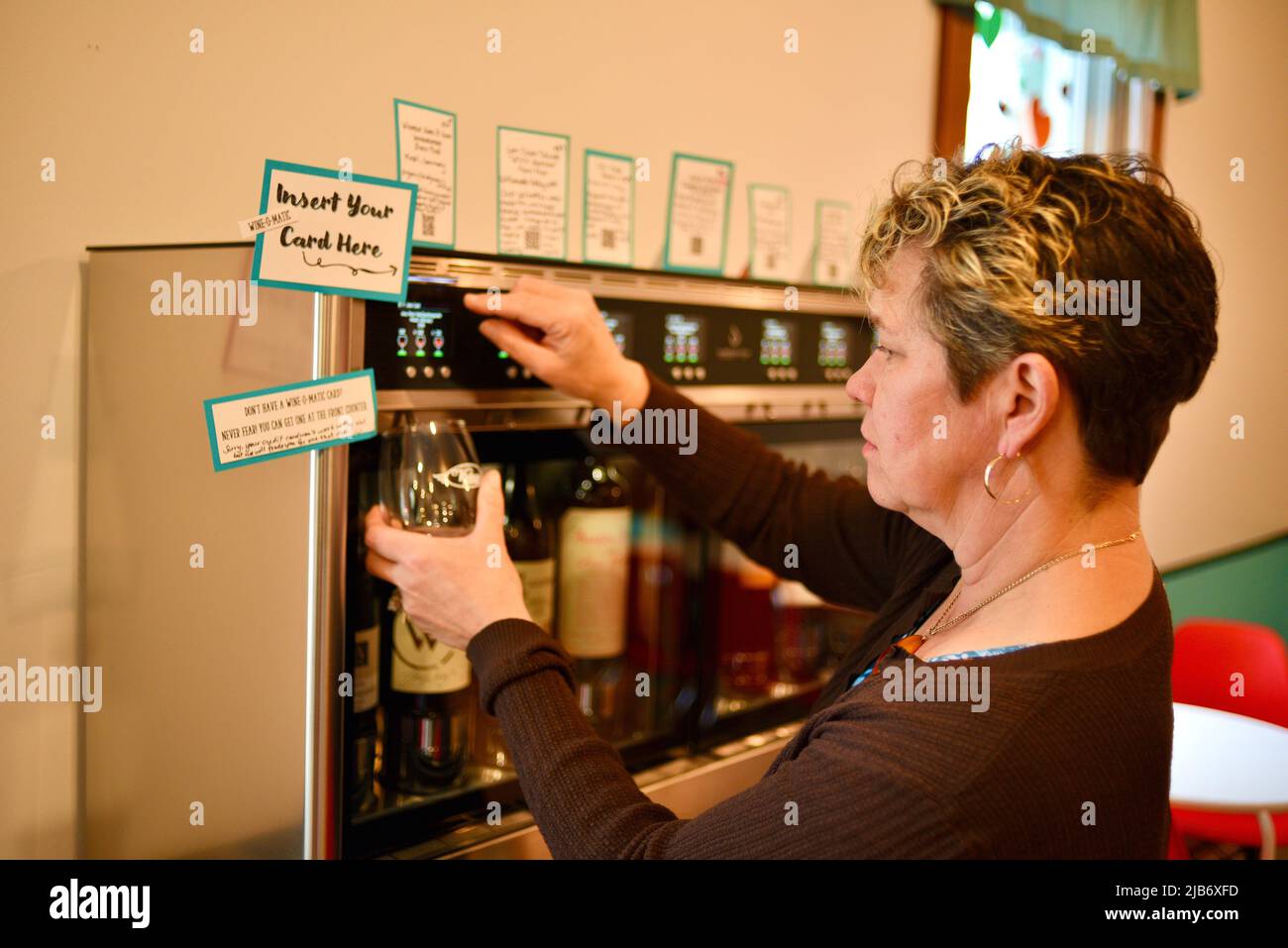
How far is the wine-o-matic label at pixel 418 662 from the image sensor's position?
1349 mm

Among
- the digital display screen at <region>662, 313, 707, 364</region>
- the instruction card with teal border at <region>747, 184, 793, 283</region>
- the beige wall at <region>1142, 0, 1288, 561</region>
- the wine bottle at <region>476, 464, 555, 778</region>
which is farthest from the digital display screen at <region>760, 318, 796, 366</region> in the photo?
the beige wall at <region>1142, 0, 1288, 561</region>

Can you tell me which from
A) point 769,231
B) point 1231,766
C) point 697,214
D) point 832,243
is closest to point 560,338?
point 697,214

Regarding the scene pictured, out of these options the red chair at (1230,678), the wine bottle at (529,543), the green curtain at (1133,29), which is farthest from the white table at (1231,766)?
the green curtain at (1133,29)

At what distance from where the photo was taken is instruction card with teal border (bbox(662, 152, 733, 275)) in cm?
213

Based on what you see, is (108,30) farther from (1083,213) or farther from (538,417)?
(1083,213)

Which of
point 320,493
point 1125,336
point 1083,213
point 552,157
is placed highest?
point 552,157

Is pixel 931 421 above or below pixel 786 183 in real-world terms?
below

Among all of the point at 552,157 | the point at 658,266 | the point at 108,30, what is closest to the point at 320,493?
the point at 108,30

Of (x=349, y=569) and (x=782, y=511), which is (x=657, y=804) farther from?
(x=782, y=511)

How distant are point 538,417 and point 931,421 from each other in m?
0.50

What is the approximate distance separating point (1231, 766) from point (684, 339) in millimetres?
1410

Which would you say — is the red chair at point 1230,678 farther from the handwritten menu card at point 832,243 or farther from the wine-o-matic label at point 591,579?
the wine-o-matic label at point 591,579

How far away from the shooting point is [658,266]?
7.01 ft
